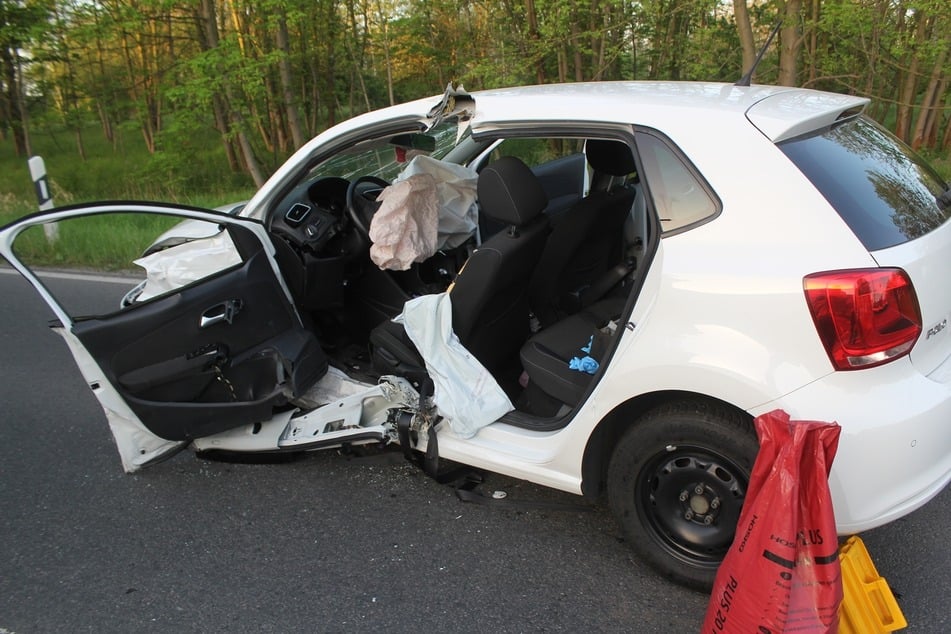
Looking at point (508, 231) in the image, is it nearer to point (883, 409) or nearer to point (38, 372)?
point (883, 409)

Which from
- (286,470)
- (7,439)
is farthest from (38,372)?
(286,470)

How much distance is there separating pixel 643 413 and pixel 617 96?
121 centimetres

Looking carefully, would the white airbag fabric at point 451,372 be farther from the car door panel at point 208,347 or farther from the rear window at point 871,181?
the rear window at point 871,181

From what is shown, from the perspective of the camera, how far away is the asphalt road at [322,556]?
2416 millimetres

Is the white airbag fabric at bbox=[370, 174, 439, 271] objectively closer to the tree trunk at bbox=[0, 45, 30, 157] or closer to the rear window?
the rear window

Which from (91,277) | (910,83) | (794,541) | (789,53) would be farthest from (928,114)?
(91,277)

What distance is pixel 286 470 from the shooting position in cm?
338

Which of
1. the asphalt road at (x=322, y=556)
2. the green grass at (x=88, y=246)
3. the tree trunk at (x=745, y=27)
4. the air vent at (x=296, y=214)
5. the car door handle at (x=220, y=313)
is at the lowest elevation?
the asphalt road at (x=322, y=556)

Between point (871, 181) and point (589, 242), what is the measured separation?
4.63 feet

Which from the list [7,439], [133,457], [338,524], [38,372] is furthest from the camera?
[38,372]

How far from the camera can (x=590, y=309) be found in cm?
322

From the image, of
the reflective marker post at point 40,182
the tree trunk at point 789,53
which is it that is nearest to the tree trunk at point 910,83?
the tree trunk at point 789,53

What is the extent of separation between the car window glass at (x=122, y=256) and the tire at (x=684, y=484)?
79.4 inches

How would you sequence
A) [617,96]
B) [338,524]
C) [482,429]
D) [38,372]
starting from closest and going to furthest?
[617,96], [482,429], [338,524], [38,372]
